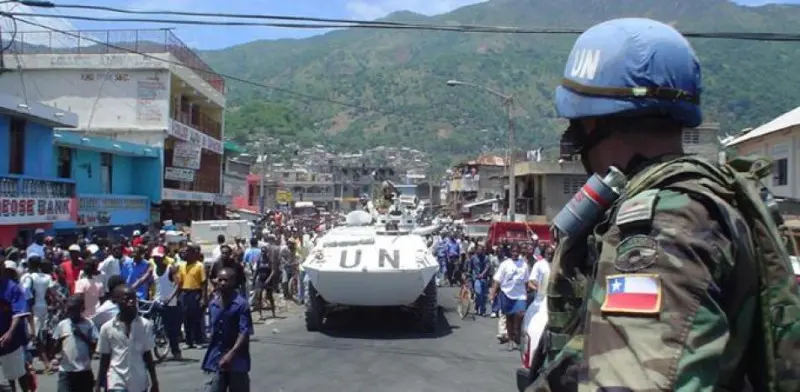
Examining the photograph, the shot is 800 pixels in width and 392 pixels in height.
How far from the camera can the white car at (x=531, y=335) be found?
213 centimetres

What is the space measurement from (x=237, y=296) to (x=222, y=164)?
1499 inches

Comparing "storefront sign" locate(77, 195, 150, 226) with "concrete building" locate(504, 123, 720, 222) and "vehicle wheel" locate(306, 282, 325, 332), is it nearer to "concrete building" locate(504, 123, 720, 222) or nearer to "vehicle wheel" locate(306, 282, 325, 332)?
"vehicle wheel" locate(306, 282, 325, 332)

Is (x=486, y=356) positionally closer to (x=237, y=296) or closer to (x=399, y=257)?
(x=399, y=257)

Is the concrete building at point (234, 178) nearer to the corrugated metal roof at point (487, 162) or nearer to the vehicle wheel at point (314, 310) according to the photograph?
the corrugated metal roof at point (487, 162)

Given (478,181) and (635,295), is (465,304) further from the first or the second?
(478,181)

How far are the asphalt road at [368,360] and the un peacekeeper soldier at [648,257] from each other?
25.7 ft

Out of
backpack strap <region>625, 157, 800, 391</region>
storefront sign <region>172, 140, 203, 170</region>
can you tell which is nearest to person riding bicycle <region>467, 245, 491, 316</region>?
backpack strap <region>625, 157, 800, 391</region>

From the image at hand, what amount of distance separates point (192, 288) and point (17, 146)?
10.7m

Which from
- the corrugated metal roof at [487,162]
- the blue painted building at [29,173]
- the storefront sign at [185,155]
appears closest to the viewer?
the blue painted building at [29,173]

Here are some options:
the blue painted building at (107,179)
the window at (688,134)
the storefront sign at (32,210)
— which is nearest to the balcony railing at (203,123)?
the blue painted building at (107,179)

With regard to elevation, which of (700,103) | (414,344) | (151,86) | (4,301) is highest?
(151,86)

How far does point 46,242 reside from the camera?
49.3ft

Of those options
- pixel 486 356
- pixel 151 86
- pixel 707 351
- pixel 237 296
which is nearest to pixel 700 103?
pixel 707 351

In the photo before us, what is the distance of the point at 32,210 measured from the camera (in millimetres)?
20031
